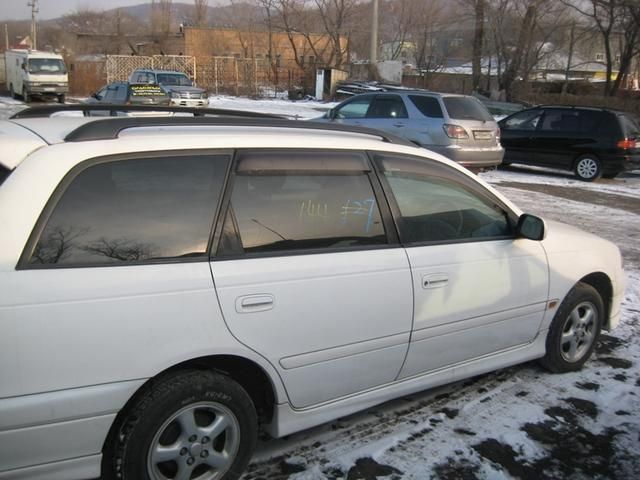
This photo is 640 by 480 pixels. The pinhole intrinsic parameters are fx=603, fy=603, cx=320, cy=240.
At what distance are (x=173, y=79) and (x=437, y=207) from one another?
2395cm

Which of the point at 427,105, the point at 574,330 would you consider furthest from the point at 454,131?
the point at 574,330

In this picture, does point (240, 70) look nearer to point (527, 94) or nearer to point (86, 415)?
point (527, 94)

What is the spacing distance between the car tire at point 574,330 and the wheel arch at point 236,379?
81.7 inches

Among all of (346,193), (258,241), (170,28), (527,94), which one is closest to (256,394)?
(258,241)

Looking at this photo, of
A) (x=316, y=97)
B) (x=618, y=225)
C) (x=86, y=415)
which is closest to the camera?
(x=86, y=415)

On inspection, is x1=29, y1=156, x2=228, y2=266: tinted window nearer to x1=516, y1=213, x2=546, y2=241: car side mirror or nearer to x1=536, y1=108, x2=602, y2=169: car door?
x1=516, y1=213, x2=546, y2=241: car side mirror

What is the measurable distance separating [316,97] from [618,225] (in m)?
29.2

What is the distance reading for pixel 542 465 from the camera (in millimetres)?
3064

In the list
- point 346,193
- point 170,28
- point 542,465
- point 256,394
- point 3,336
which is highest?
point 170,28

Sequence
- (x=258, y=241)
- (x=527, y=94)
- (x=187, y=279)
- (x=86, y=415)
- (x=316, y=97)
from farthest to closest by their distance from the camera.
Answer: (x=316, y=97), (x=527, y=94), (x=258, y=241), (x=187, y=279), (x=86, y=415)

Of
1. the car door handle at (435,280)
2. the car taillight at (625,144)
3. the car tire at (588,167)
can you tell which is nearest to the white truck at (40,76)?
the car tire at (588,167)

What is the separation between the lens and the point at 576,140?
1373cm

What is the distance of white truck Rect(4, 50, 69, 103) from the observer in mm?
30938

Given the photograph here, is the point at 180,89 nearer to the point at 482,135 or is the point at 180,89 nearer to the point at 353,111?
the point at 353,111
